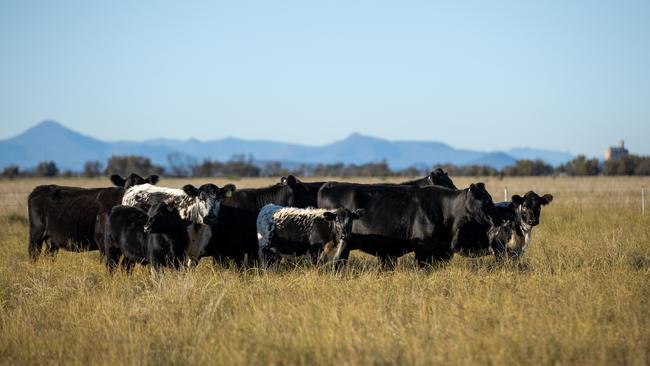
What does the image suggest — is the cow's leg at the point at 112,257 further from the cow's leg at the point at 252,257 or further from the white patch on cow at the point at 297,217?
the white patch on cow at the point at 297,217

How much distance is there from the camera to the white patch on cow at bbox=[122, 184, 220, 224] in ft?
36.2

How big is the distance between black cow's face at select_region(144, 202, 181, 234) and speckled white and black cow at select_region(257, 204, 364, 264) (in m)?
1.40

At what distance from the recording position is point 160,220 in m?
10.5

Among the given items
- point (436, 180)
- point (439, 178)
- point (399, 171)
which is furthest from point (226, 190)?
point (399, 171)

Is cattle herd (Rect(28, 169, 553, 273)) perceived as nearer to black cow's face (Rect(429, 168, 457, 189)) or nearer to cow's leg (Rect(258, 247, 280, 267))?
cow's leg (Rect(258, 247, 280, 267))

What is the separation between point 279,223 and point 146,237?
6.44 ft

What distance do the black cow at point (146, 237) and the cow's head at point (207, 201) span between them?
1.05 ft

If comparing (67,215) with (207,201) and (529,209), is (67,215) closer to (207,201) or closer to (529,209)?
(207,201)

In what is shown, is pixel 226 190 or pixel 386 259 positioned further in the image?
pixel 386 259

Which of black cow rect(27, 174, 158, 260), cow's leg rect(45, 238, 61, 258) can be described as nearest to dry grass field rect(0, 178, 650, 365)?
black cow rect(27, 174, 158, 260)

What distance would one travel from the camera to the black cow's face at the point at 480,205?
38.4 feet

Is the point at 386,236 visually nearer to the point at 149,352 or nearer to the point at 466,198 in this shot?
the point at 466,198

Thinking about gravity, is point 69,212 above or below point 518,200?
below

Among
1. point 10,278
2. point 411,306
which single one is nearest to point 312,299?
point 411,306
